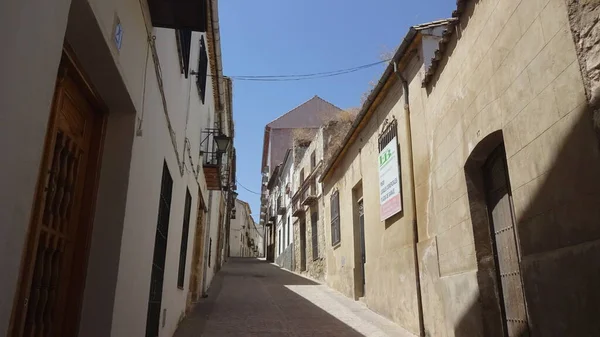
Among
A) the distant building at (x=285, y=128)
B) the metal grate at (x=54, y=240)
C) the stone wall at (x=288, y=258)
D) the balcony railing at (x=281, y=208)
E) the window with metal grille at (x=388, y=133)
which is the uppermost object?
the distant building at (x=285, y=128)

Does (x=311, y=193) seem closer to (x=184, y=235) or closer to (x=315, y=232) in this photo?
(x=315, y=232)

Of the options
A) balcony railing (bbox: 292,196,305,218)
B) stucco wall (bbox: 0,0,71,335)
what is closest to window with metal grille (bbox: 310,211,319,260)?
balcony railing (bbox: 292,196,305,218)

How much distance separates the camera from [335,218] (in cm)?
1189

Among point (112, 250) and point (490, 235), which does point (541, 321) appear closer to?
point (490, 235)

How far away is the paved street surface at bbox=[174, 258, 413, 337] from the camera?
21.3 ft

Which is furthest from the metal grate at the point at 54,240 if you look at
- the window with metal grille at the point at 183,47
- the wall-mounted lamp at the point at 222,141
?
the wall-mounted lamp at the point at 222,141

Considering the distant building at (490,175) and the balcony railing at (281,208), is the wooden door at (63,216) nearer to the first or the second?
the distant building at (490,175)

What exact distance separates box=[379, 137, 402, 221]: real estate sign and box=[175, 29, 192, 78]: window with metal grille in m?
3.45

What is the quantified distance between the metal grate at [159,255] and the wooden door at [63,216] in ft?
5.64

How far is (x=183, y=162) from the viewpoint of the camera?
6203mm

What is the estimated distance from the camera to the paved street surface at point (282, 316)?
21.3 ft

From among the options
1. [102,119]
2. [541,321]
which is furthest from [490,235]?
[102,119]

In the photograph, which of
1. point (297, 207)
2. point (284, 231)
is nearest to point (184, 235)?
point (297, 207)

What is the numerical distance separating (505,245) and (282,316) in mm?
4510
